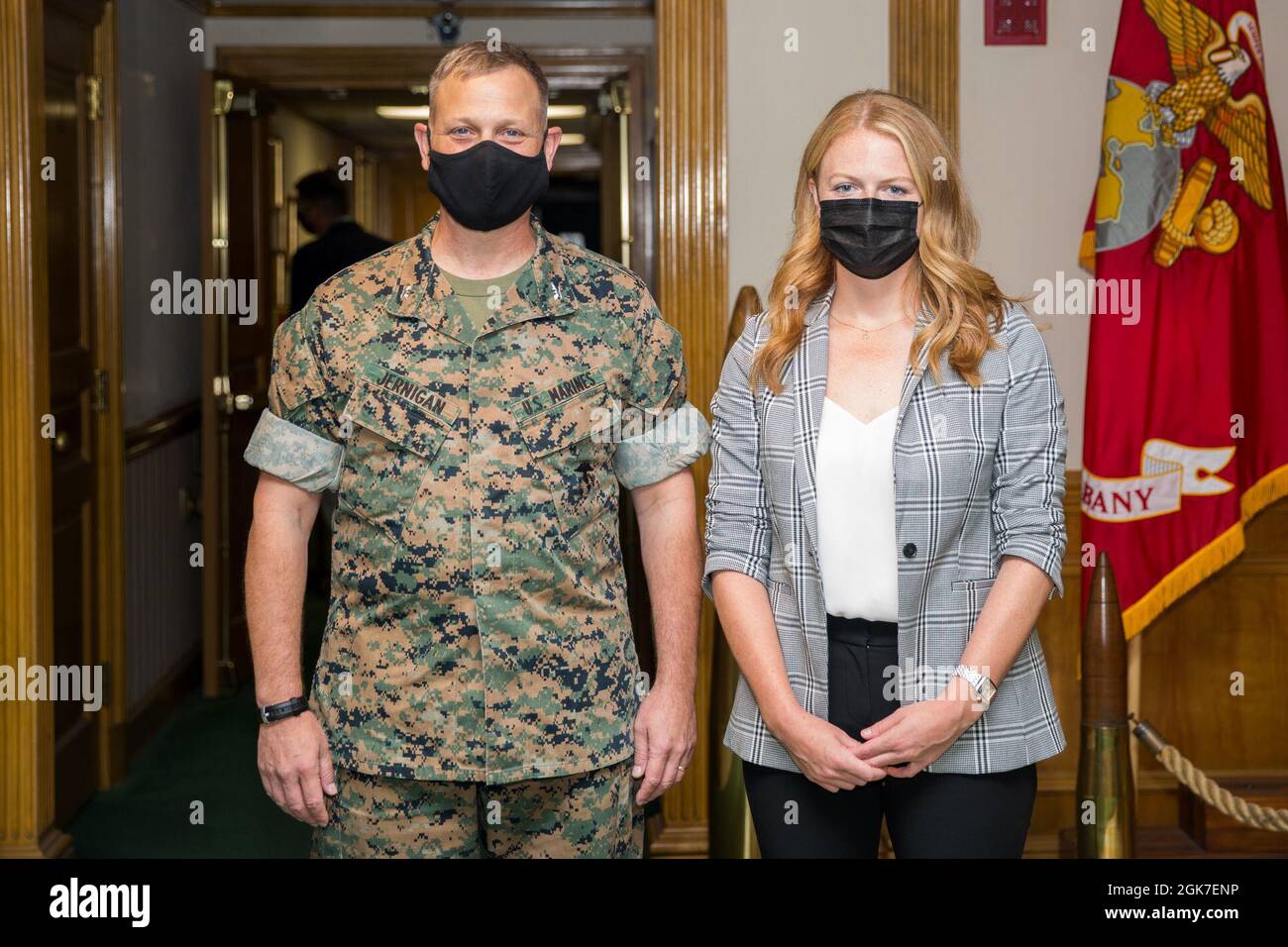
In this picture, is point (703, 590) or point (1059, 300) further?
point (1059, 300)

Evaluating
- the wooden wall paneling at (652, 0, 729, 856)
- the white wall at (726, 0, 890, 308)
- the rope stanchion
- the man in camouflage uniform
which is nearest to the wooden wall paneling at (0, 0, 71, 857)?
the wooden wall paneling at (652, 0, 729, 856)

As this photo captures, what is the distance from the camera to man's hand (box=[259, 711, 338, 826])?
67.9 inches

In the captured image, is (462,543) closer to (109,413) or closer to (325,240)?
(109,413)

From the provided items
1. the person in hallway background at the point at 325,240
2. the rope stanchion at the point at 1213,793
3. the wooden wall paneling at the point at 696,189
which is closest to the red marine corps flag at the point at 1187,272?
the rope stanchion at the point at 1213,793

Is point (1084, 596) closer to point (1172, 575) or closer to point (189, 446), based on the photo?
point (1172, 575)

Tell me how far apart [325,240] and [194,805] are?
233 centimetres

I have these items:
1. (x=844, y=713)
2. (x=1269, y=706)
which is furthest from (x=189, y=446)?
(x=844, y=713)

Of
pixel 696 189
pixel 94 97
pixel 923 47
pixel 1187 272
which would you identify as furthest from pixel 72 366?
pixel 1187 272

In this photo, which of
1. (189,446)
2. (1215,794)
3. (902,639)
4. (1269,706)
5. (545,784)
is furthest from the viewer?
(189,446)

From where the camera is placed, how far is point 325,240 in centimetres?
535

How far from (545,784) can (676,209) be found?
1.72 metres

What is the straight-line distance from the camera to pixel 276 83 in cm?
548

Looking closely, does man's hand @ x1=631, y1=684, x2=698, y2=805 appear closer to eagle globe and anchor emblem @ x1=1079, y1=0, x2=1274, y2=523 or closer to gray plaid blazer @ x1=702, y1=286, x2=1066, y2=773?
gray plaid blazer @ x1=702, y1=286, x2=1066, y2=773

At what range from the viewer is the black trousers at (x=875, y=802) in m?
1.64
